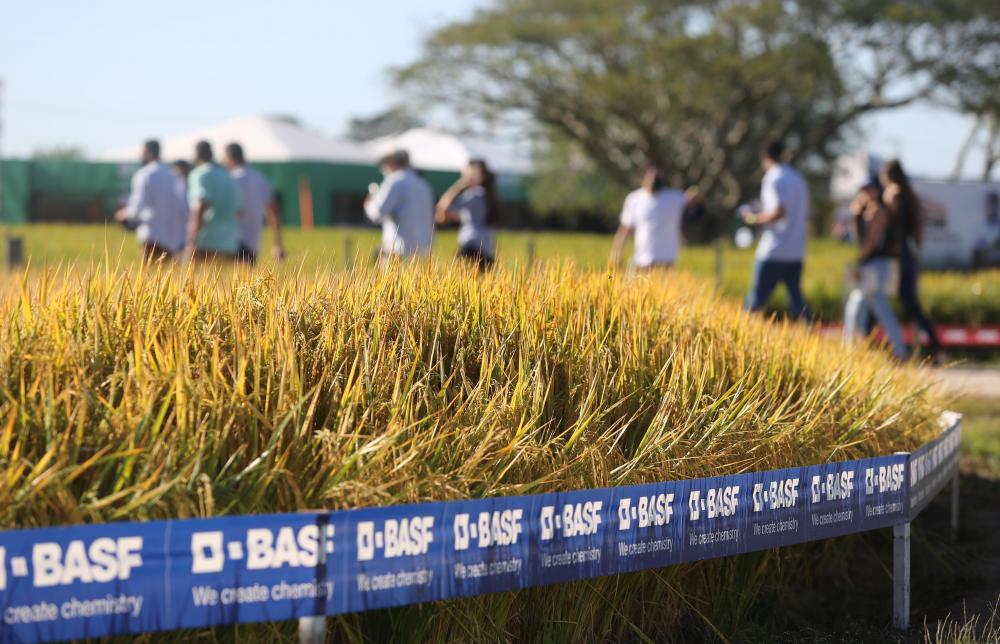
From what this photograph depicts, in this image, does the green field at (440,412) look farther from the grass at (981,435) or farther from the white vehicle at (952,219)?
the white vehicle at (952,219)

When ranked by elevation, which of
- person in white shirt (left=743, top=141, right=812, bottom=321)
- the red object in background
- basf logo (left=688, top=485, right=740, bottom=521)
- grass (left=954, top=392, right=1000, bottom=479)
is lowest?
the red object in background

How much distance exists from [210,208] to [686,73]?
3148 centimetres

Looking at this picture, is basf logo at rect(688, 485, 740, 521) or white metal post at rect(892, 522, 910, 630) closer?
basf logo at rect(688, 485, 740, 521)

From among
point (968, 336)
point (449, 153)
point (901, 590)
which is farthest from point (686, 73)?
point (901, 590)

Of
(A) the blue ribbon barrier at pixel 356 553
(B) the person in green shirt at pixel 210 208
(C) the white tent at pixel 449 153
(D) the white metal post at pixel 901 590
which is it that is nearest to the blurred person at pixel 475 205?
(B) the person in green shirt at pixel 210 208

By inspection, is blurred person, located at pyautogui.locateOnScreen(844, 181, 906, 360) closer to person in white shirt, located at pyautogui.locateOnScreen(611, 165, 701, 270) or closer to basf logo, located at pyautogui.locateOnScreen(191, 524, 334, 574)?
person in white shirt, located at pyautogui.locateOnScreen(611, 165, 701, 270)

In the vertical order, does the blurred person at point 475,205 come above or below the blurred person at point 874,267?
above

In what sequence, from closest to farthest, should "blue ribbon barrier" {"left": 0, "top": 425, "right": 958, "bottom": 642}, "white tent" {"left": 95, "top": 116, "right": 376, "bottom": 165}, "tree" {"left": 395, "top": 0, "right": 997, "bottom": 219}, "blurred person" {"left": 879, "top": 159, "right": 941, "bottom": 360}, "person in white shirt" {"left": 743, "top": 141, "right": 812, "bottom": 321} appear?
"blue ribbon barrier" {"left": 0, "top": 425, "right": 958, "bottom": 642} < "person in white shirt" {"left": 743, "top": 141, "right": 812, "bottom": 321} < "blurred person" {"left": 879, "top": 159, "right": 941, "bottom": 360} < "tree" {"left": 395, "top": 0, "right": 997, "bottom": 219} < "white tent" {"left": 95, "top": 116, "right": 376, "bottom": 165}

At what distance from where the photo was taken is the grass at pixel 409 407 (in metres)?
3.30

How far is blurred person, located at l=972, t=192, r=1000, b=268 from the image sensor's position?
68.4 ft

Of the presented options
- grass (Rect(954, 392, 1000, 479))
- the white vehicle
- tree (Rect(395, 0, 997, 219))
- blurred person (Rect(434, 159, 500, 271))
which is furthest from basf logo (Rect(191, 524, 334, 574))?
tree (Rect(395, 0, 997, 219))

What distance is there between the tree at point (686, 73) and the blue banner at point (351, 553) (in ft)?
119

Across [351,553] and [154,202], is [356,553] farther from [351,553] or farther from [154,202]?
[154,202]

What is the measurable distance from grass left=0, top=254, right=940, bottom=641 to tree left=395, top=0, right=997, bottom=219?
115ft
